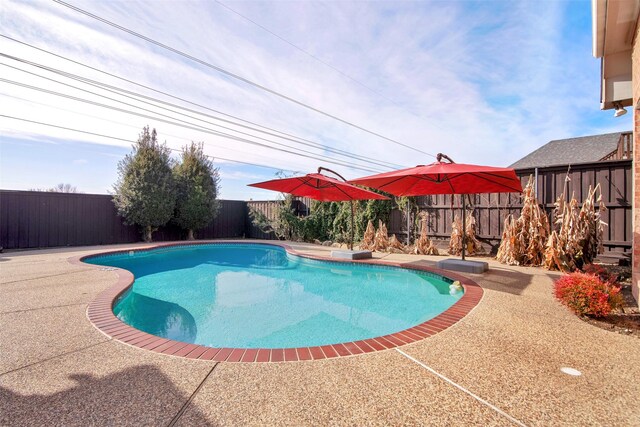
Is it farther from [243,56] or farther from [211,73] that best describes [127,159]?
[243,56]

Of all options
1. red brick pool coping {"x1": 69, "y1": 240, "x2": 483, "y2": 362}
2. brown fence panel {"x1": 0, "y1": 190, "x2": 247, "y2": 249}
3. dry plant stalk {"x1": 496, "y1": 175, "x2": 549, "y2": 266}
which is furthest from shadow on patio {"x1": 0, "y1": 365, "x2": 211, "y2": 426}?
brown fence panel {"x1": 0, "y1": 190, "x2": 247, "y2": 249}

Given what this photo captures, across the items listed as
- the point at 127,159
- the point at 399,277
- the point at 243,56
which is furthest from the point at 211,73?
the point at 399,277

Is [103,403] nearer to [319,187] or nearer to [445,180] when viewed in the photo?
[445,180]

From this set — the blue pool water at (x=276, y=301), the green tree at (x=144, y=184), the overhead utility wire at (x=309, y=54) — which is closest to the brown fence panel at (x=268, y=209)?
the green tree at (x=144, y=184)

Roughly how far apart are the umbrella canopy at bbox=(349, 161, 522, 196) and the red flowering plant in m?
2.29

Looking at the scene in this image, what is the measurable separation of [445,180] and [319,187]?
12.2ft

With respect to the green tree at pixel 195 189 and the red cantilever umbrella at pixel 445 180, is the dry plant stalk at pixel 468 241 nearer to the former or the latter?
the red cantilever umbrella at pixel 445 180

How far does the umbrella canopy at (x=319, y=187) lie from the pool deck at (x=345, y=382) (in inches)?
232

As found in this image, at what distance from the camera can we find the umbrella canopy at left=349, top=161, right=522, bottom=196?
5953 millimetres

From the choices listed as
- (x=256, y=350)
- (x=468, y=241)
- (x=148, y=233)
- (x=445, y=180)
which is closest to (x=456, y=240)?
(x=468, y=241)

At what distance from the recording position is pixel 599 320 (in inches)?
148

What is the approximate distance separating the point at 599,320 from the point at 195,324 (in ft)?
17.8

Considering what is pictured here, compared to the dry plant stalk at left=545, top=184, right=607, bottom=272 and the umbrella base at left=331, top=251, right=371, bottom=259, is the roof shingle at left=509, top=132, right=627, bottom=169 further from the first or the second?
the umbrella base at left=331, top=251, right=371, bottom=259

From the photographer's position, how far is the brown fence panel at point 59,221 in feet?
38.4
